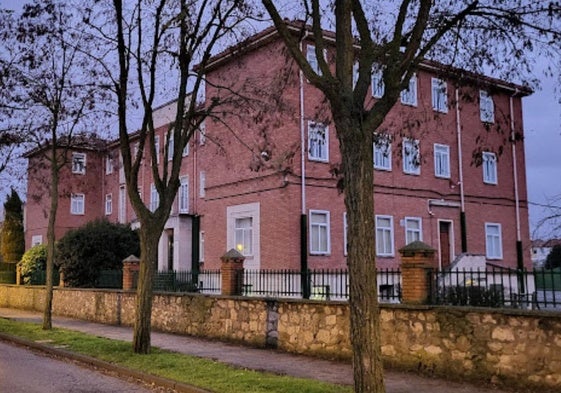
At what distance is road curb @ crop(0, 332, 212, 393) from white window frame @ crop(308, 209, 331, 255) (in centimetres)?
1129

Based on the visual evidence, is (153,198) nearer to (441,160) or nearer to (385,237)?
(385,237)

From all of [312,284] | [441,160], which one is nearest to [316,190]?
[441,160]

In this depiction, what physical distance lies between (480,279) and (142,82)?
27.6 feet

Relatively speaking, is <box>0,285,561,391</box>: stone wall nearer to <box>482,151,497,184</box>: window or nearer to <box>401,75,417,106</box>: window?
<box>401,75,417,106</box>: window

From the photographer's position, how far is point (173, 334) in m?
17.7

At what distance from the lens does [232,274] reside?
53.4 feet

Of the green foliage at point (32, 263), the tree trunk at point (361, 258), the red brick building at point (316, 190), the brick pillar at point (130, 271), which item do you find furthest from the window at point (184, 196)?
the tree trunk at point (361, 258)

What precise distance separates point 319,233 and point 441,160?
8.53 m

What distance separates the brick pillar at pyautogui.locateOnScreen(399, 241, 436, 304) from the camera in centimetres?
1148

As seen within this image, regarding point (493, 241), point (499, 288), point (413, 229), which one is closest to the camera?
point (499, 288)

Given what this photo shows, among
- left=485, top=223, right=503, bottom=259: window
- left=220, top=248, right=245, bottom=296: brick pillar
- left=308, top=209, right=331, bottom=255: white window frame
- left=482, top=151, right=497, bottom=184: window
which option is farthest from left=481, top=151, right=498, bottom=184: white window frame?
left=220, top=248, right=245, bottom=296: brick pillar

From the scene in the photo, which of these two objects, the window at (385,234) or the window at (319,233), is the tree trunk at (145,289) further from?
the window at (385,234)

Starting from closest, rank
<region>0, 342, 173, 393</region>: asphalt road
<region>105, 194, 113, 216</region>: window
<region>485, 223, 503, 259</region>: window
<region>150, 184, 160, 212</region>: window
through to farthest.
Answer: <region>0, 342, 173, 393</region>: asphalt road
<region>485, 223, 503, 259</region>: window
<region>150, 184, 160, 212</region>: window
<region>105, 194, 113, 216</region>: window

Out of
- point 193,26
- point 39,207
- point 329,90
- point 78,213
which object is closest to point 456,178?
point 193,26
